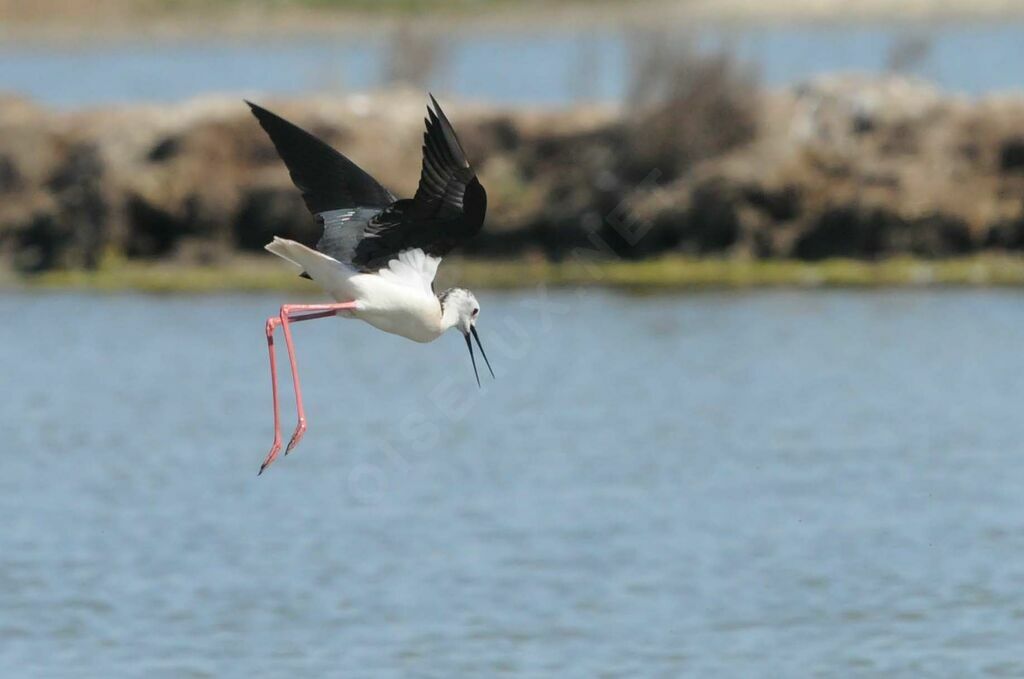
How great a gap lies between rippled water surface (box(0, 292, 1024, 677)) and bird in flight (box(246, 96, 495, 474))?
2.56m

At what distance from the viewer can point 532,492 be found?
1434 cm

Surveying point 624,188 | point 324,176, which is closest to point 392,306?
point 324,176

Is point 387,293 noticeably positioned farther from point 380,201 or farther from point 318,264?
point 380,201

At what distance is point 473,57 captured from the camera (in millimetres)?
58156

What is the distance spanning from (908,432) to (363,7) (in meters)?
44.4

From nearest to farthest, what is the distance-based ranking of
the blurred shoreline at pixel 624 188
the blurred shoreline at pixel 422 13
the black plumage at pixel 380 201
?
the black plumage at pixel 380 201 → the blurred shoreline at pixel 624 188 → the blurred shoreline at pixel 422 13

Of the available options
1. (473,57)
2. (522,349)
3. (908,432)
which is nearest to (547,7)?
(473,57)

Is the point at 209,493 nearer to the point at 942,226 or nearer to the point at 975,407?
the point at 975,407

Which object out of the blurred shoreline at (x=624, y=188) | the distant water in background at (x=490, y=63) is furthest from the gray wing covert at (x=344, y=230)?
the distant water in background at (x=490, y=63)

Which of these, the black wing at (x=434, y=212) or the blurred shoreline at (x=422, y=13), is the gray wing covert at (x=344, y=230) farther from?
the blurred shoreline at (x=422, y=13)

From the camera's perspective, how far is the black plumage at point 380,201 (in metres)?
8.13

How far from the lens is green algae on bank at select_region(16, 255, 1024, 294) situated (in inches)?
854

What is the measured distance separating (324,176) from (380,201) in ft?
0.83

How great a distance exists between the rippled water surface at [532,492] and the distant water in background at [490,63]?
593 cm
